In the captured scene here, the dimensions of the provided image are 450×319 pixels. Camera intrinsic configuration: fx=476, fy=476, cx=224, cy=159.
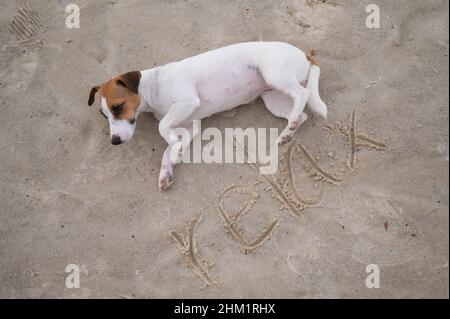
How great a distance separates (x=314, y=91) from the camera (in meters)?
3.71

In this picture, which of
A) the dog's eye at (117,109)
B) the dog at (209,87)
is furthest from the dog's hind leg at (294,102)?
the dog's eye at (117,109)

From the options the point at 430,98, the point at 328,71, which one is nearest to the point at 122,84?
the point at 328,71

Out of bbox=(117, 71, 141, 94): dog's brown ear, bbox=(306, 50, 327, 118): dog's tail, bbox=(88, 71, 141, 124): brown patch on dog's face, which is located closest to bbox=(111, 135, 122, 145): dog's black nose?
bbox=(88, 71, 141, 124): brown patch on dog's face

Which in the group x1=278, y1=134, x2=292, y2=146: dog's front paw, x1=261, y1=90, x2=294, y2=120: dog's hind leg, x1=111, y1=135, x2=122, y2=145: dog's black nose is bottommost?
x1=278, y1=134, x2=292, y2=146: dog's front paw

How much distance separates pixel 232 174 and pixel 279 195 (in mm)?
408

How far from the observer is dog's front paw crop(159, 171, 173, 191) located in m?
3.71

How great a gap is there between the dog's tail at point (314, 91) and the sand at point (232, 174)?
0.68 ft

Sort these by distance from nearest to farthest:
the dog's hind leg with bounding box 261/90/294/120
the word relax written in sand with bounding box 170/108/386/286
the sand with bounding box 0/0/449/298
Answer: the sand with bounding box 0/0/449/298 < the word relax written in sand with bounding box 170/108/386/286 < the dog's hind leg with bounding box 261/90/294/120

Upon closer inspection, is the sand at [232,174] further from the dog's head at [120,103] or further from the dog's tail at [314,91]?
the dog's head at [120,103]

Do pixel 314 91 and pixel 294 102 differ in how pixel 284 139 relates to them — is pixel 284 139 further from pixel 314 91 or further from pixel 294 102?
pixel 314 91

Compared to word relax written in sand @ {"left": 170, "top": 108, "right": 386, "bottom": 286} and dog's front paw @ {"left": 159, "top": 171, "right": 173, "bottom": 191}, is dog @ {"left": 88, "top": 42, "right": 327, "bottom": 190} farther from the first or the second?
word relax written in sand @ {"left": 170, "top": 108, "right": 386, "bottom": 286}

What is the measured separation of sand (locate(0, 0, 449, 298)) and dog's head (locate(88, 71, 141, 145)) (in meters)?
0.40
